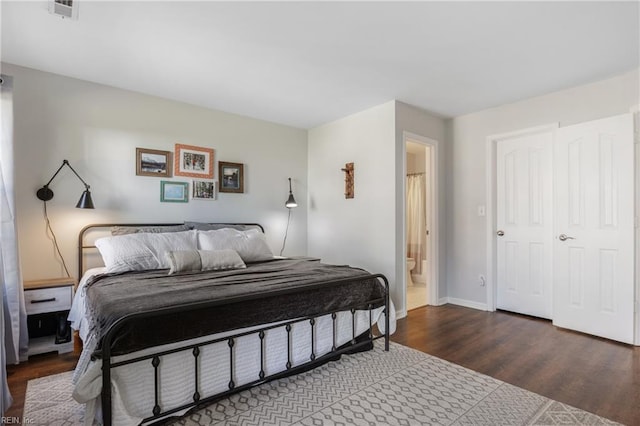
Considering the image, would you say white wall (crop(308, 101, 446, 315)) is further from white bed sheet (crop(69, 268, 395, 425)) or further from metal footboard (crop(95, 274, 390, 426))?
white bed sheet (crop(69, 268, 395, 425))

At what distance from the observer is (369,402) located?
6.48ft

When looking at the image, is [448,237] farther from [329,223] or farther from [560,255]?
[329,223]

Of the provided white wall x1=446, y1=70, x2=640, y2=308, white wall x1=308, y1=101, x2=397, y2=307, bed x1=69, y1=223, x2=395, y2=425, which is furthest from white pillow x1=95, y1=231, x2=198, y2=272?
white wall x1=446, y1=70, x2=640, y2=308

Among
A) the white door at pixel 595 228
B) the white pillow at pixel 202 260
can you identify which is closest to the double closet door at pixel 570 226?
the white door at pixel 595 228

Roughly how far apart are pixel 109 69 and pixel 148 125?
698 mm

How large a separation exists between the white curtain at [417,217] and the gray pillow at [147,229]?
4048mm

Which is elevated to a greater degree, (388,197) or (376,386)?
(388,197)

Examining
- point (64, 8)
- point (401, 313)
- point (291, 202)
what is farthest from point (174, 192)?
point (401, 313)

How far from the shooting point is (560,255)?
335 centimetres

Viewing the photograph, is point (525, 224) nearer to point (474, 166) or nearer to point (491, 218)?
point (491, 218)

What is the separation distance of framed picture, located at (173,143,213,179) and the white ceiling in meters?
0.59

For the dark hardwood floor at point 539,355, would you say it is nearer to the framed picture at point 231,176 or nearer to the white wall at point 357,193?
the white wall at point 357,193

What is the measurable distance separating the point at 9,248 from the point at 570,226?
5010 mm

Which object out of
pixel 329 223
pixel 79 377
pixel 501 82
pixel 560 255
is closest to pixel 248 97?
pixel 329 223
